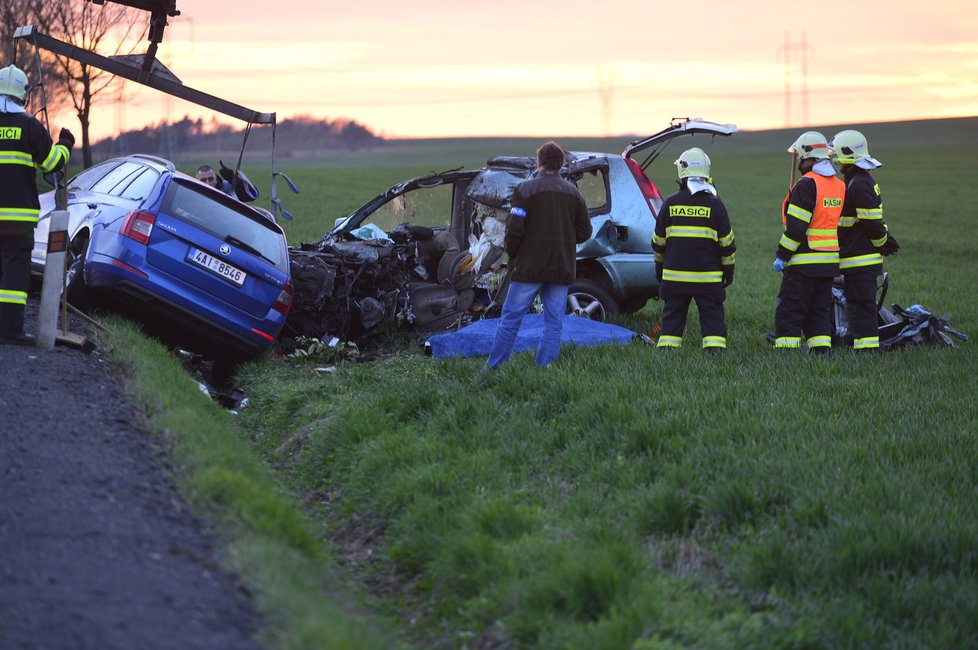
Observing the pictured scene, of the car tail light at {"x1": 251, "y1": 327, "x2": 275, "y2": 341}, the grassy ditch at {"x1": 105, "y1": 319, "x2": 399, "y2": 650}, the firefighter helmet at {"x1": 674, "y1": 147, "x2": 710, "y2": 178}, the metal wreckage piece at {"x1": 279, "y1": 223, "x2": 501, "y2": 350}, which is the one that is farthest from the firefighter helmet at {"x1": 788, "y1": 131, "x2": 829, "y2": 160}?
the grassy ditch at {"x1": 105, "y1": 319, "x2": 399, "y2": 650}

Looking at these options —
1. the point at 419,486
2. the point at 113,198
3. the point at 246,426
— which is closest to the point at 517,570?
the point at 419,486

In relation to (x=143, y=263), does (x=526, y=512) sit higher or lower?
lower

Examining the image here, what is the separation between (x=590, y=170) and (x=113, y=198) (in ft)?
15.9

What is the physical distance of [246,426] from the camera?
855 centimetres

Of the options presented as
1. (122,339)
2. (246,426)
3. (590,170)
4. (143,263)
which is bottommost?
(246,426)

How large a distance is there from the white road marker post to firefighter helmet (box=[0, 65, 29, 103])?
39.3 inches

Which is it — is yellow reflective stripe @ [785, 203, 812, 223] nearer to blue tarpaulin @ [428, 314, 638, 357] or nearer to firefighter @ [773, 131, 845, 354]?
firefighter @ [773, 131, 845, 354]

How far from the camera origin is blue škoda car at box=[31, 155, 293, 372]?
894cm

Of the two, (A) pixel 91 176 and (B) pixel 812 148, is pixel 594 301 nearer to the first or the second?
(B) pixel 812 148

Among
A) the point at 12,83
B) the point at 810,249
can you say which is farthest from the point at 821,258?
the point at 12,83

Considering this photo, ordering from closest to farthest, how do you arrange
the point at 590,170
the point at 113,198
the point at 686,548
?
1. the point at 686,548
2. the point at 113,198
3. the point at 590,170

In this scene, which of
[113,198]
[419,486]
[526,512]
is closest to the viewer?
[526,512]

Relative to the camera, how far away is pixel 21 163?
826 cm

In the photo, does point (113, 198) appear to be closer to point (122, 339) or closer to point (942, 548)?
point (122, 339)
